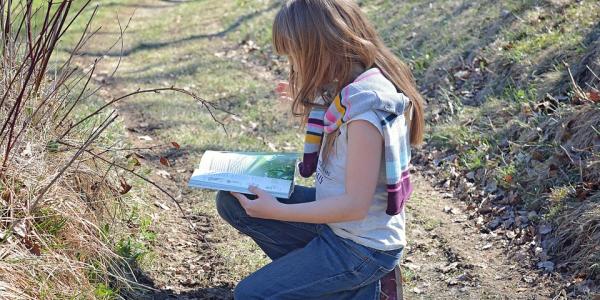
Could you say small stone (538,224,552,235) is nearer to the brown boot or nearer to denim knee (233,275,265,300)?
the brown boot

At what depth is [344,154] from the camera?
3473 millimetres

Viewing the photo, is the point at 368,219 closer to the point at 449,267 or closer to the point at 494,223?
the point at 449,267

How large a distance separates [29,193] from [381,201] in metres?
1.77

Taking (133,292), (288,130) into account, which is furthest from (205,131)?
(133,292)

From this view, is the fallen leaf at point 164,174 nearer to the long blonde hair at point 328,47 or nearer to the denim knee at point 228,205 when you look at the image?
the denim knee at point 228,205

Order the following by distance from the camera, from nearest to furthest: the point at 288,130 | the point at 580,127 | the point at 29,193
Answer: the point at 29,193 < the point at 580,127 < the point at 288,130

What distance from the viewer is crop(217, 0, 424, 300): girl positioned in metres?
3.34

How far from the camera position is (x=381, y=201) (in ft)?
11.6

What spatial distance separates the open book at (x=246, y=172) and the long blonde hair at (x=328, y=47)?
371 mm

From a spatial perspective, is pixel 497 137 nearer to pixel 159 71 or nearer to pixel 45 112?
pixel 45 112

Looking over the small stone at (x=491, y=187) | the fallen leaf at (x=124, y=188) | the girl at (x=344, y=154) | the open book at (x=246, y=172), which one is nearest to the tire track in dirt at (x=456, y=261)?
the small stone at (x=491, y=187)


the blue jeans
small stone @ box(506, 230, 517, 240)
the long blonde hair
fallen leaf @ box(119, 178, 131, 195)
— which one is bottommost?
small stone @ box(506, 230, 517, 240)

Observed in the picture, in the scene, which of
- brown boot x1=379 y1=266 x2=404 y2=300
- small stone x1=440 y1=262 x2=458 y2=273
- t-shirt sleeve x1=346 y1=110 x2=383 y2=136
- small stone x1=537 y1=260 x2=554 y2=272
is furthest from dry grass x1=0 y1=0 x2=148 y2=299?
small stone x1=537 y1=260 x2=554 y2=272

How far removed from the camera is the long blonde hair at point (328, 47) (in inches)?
134
